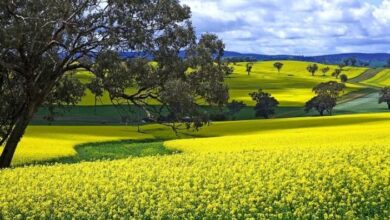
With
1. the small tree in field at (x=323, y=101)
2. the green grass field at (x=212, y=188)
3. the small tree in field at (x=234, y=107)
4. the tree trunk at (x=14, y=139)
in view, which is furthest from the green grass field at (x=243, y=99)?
the green grass field at (x=212, y=188)

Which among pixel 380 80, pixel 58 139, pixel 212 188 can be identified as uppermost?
pixel 380 80

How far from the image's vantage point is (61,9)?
89.6 ft

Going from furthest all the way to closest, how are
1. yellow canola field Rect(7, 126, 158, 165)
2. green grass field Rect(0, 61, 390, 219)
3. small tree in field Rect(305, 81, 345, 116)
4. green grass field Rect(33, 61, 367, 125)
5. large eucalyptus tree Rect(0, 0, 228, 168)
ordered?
small tree in field Rect(305, 81, 345, 116), green grass field Rect(33, 61, 367, 125), yellow canola field Rect(7, 126, 158, 165), large eucalyptus tree Rect(0, 0, 228, 168), green grass field Rect(0, 61, 390, 219)

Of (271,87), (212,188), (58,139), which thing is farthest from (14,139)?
(271,87)

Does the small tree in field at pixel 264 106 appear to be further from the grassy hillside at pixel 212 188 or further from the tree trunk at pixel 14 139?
the grassy hillside at pixel 212 188

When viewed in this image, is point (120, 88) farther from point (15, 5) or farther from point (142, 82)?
point (15, 5)

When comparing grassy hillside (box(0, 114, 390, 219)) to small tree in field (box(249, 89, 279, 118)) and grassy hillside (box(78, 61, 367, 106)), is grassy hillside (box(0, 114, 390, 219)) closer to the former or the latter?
small tree in field (box(249, 89, 279, 118))

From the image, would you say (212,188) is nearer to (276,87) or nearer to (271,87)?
(271,87)

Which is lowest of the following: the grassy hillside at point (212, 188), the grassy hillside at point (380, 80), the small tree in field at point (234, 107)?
the grassy hillside at point (212, 188)

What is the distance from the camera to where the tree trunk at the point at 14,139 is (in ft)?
90.8

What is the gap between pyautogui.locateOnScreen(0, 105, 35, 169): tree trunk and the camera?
90.8 feet

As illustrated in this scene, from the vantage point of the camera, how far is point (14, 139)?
1099 inches

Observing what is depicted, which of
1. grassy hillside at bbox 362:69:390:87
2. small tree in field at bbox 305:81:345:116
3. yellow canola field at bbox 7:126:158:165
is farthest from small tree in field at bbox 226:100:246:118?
grassy hillside at bbox 362:69:390:87

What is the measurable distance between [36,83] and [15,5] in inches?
145
